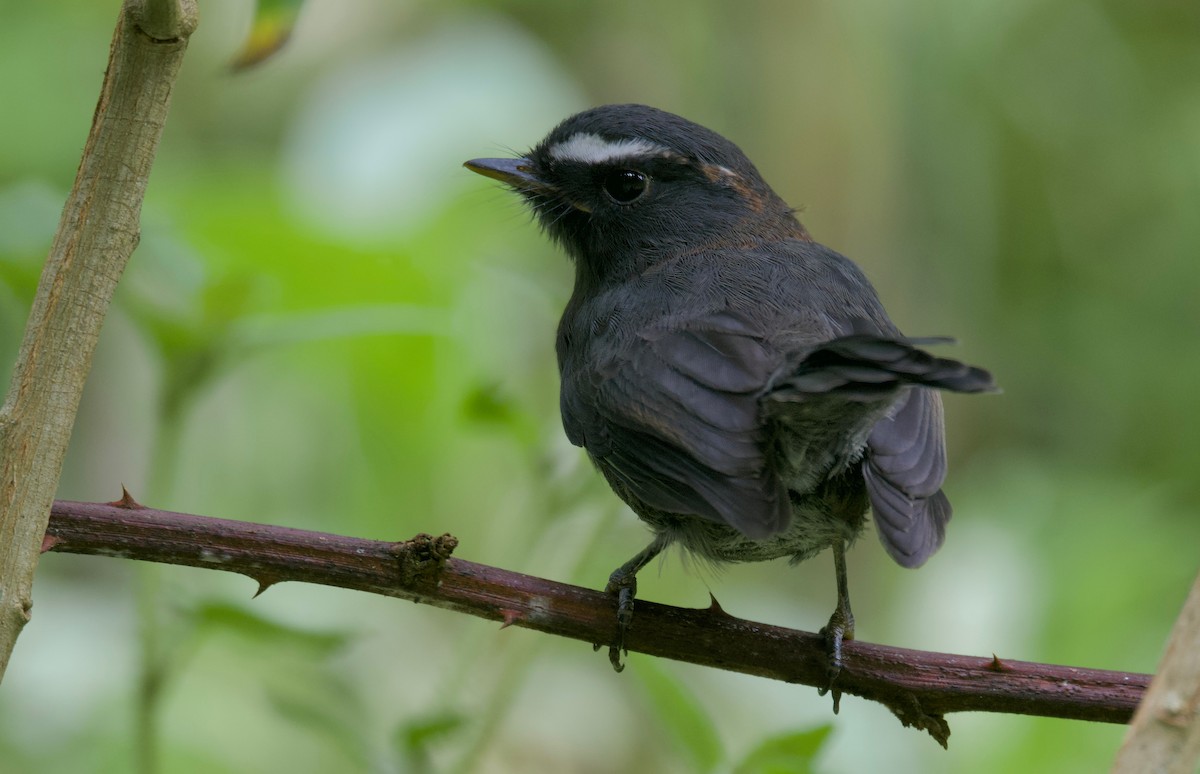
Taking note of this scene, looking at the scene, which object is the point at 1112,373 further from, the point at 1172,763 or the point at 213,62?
the point at 1172,763

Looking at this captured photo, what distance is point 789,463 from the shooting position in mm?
2994

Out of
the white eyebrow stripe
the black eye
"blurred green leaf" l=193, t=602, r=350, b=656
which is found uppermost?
the white eyebrow stripe

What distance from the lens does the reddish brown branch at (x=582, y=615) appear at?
91.0 inches

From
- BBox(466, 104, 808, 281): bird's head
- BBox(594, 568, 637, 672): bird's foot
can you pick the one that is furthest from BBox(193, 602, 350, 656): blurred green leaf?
BBox(466, 104, 808, 281): bird's head

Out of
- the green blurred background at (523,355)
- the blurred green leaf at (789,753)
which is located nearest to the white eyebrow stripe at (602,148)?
the green blurred background at (523,355)

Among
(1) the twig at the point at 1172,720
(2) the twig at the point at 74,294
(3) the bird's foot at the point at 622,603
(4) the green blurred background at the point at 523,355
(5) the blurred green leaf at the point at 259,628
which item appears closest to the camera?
(1) the twig at the point at 1172,720

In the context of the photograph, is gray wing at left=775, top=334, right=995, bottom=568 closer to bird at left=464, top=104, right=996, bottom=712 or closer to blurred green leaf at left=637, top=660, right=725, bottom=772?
bird at left=464, top=104, right=996, bottom=712

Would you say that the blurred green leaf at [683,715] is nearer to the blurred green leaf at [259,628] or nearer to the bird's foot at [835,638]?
the bird's foot at [835,638]

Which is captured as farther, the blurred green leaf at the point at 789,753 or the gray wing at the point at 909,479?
the gray wing at the point at 909,479

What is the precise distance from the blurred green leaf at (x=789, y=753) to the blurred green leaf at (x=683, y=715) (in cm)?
13

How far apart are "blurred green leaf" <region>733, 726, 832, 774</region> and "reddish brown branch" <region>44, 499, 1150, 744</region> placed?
11.2 inches

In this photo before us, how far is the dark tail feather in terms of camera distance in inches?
95.8

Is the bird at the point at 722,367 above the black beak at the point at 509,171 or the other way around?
the other way around

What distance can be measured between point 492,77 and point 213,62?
2.91m
